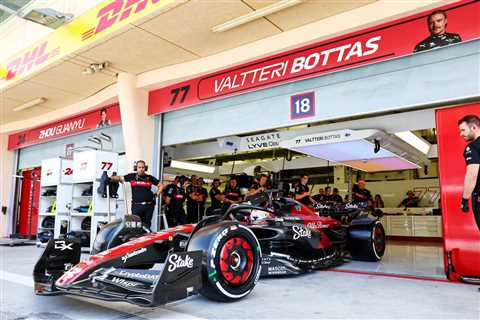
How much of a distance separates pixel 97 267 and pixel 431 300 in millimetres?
2703

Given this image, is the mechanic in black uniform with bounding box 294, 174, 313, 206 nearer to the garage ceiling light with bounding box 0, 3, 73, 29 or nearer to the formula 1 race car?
the formula 1 race car

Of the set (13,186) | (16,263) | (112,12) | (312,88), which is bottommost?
(16,263)

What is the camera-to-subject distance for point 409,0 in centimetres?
471

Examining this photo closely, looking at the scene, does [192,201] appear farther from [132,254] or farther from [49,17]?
[132,254]

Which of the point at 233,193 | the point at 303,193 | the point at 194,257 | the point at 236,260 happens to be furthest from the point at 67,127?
the point at 194,257

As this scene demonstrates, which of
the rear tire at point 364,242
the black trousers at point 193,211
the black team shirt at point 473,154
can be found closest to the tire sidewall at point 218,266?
the black team shirt at point 473,154

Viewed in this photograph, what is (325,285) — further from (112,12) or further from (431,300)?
(112,12)

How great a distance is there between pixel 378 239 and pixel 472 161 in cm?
229

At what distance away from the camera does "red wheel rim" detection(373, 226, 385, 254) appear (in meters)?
5.66

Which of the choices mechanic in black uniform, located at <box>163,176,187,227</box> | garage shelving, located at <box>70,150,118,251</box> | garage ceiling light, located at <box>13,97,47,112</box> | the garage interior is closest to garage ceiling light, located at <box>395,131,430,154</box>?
the garage interior

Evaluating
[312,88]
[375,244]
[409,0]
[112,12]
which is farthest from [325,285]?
[112,12]

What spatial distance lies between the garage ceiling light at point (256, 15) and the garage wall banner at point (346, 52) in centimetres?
89

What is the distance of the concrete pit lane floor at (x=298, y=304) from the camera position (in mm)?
2699

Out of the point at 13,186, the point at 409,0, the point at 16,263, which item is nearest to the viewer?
the point at 409,0
